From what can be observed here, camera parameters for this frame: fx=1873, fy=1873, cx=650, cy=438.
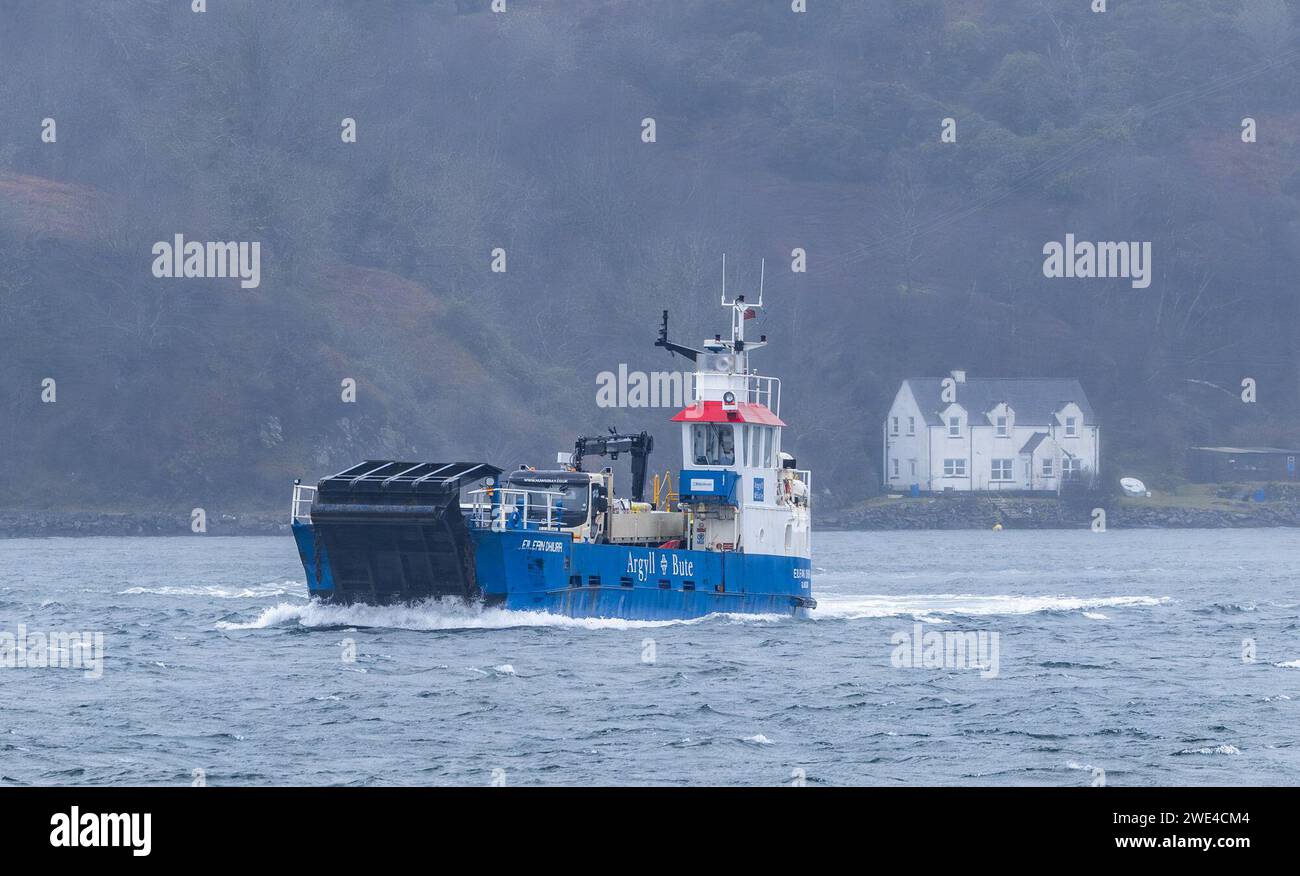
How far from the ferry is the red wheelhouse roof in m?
0.04

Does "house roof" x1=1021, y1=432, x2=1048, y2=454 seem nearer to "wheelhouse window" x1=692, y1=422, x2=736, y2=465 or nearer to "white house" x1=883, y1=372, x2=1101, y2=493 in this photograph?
"white house" x1=883, y1=372, x2=1101, y2=493

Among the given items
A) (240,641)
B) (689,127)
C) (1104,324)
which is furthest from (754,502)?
(689,127)

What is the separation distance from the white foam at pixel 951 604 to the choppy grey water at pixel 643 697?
33 cm

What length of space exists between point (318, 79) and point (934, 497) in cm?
7118

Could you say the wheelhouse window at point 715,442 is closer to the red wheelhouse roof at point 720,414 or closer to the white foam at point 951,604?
the red wheelhouse roof at point 720,414

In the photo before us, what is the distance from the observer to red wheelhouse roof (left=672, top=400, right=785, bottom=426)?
4844cm

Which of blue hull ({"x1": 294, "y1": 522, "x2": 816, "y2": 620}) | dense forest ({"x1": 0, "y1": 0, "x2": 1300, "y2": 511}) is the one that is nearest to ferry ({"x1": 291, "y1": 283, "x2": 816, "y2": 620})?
blue hull ({"x1": 294, "y1": 522, "x2": 816, "y2": 620})

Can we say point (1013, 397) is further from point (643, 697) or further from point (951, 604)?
point (643, 697)

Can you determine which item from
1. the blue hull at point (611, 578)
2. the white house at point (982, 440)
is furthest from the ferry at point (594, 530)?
the white house at point (982, 440)

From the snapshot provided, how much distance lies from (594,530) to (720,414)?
451 cm

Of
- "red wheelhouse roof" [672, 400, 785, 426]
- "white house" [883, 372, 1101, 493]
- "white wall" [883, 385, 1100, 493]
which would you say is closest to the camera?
"red wheelhouse roof" [672, 400, 785, 426]

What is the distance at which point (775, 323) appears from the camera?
159 m

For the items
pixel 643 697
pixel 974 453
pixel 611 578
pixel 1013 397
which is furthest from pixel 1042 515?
pixel 643 697

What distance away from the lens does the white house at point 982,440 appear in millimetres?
143875
